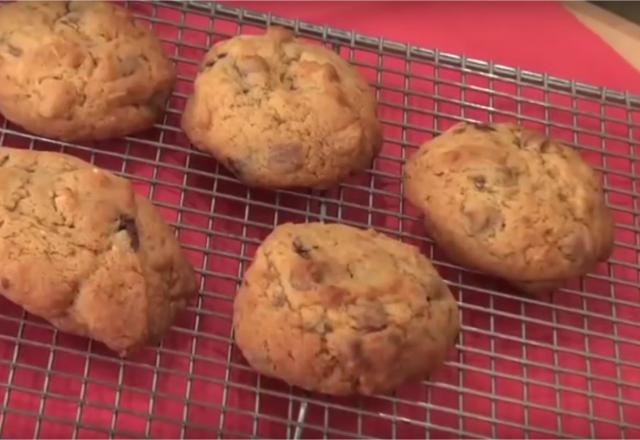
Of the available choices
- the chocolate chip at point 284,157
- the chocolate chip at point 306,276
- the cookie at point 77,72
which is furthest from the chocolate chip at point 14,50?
the chocolate chip at point 306,276

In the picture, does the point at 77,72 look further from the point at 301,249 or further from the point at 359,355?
the point at 359,355

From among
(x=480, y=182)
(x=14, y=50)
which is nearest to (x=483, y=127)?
(x=480, y=182)

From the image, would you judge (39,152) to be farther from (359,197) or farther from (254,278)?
(359,197)

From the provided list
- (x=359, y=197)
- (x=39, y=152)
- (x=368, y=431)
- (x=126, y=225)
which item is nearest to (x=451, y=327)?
(x=368, y=431)

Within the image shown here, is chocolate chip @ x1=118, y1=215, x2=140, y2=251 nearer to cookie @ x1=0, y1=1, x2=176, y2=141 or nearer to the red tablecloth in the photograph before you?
cookie @ x1=0, y1=1, x2=176, y2=141

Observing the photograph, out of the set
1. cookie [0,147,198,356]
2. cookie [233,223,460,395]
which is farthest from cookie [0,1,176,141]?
cookie [233,223,460,395]
